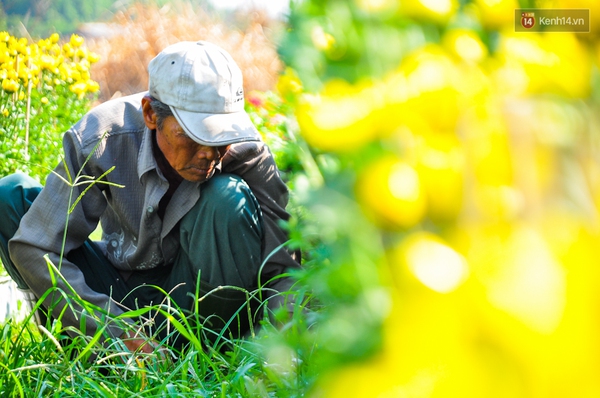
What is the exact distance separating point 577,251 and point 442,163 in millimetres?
130

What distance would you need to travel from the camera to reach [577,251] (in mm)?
527

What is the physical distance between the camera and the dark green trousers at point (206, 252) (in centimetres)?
217

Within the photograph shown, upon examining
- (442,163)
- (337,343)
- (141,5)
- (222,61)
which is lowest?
(141,5)

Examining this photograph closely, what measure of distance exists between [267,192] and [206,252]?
0.36 m

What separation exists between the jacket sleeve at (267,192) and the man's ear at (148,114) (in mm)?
270

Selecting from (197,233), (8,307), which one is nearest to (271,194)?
(197,233)

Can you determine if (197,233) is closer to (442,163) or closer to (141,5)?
(442,163)

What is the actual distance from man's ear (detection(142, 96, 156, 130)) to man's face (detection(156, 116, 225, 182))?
69 mm

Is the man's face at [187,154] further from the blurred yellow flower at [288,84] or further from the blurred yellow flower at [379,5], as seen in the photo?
the blurred yellow flower at [379,5]

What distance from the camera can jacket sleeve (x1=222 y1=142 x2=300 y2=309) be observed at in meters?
2.28

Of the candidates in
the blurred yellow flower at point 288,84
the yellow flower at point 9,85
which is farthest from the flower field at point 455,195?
the yellow flower at point 9,85

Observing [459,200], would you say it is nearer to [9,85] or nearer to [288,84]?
[288,84]

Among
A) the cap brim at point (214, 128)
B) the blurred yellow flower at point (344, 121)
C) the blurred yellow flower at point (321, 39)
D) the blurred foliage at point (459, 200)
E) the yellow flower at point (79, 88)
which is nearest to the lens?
the blurred foliage at point (459, 200)

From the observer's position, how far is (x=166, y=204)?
7.84ft
